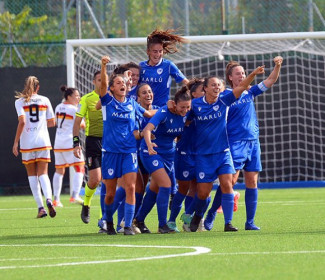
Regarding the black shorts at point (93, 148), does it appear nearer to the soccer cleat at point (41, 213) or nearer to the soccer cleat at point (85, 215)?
the soccer cleat at point (85, 215)

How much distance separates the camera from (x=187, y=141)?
1012cm

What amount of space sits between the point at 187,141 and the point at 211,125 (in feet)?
1.29

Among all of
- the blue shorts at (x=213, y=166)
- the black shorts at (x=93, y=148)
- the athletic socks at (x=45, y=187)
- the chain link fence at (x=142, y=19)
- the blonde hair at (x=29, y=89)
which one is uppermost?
the chain link fence at (x=142, y=19)

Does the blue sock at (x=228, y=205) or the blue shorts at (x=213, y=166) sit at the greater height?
the blue shorts at (x=213, y=166)

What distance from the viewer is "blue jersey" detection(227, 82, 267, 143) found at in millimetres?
10219

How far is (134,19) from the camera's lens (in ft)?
75.2

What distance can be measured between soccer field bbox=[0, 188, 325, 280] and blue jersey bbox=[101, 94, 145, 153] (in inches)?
35.6

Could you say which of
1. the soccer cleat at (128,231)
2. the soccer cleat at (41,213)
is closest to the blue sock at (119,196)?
the soccer cleat at (128,231)

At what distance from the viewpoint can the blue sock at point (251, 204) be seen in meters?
10.0

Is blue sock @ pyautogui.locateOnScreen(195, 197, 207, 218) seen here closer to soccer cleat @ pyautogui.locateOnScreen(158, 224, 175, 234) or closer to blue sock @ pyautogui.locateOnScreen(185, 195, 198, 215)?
blue sock @ pyautogui.locateOnScreen(185, 195, 198, 215)

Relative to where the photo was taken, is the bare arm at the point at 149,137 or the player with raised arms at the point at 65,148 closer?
the bare arm at the point at 149,137

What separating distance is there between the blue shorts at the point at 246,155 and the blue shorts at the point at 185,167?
45 cm

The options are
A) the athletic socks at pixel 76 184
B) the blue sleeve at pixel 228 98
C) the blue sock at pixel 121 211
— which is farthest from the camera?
the athletic socks at pixel 76 184

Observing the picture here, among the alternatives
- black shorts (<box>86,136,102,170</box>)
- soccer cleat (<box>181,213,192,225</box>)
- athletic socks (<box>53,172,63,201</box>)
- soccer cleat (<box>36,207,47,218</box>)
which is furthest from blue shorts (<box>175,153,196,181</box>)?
athletic socks (<box>53,172,63,201</box>)
